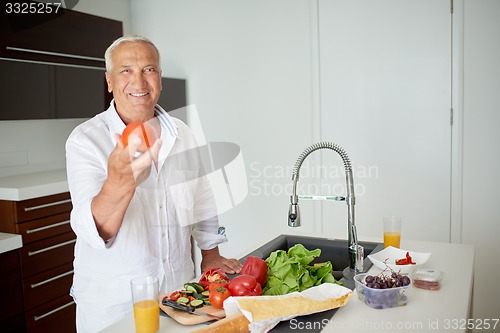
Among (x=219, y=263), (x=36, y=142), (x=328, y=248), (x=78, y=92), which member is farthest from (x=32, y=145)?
(x=328, y=248)

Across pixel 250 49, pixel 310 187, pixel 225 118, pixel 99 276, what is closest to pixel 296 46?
pixel 250 49

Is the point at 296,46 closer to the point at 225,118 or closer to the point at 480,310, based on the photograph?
the point at 225,118

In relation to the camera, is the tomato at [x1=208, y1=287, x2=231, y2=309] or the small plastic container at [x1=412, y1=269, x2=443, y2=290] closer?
the tomato at [x1=208, y1=287, x2=231, y2=309]

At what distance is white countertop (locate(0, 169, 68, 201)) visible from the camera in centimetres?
248

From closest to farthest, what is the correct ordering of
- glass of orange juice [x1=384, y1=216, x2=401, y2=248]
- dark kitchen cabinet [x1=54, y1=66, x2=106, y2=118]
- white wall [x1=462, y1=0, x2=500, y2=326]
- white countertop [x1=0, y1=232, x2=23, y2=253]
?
1. glass of orange juice [x1=384, y1=216, x2=401, y2=248]
2. white countertop [x1=0, y1=232, x2=23, y2=253]
3. white wall [x1=462, y1=0, x2=500, y2=326]
4. dark kitchen cabinet [x1=54, y1=66, x2=106, y2=118]

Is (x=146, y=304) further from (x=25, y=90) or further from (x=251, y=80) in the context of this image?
(x=251, y=80)

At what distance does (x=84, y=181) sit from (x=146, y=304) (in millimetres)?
466

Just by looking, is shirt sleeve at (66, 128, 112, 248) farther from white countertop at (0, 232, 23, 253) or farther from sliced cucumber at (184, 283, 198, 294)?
white countertop at (0, 232, 23, 253)

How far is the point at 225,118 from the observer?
11.5ft

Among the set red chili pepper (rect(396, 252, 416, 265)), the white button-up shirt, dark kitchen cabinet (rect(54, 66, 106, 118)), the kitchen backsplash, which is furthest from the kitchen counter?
the kitchen backsplash

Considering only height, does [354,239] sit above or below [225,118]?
below

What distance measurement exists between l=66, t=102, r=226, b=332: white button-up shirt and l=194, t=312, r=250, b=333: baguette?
44 cm

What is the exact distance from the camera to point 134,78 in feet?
5.23

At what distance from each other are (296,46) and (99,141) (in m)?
1.98
